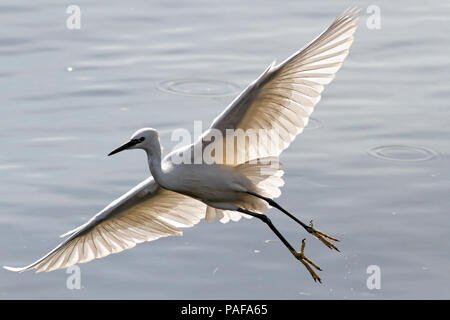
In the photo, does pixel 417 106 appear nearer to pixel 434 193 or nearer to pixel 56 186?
pixel 434 193

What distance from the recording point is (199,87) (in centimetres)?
1739

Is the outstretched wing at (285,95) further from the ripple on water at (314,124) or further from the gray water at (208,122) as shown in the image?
the ripple on water at (314,124)

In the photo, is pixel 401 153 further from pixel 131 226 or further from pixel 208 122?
pixel 131 226

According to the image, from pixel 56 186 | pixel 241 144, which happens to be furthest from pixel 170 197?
pixel 56 186

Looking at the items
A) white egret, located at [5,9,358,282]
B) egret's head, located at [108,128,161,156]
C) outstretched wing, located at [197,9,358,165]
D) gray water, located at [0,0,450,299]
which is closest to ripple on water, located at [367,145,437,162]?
gray water, located at [0,0,450,299]

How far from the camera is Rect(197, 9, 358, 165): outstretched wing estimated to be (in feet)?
33.5

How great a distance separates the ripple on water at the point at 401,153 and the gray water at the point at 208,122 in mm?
27

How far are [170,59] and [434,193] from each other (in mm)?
5598

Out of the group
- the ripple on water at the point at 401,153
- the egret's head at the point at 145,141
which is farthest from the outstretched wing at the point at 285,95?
the ripple on water at the point at 401,153

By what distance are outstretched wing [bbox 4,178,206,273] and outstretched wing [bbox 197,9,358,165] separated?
1.02 meters

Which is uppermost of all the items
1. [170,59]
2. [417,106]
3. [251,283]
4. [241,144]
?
[170,59]

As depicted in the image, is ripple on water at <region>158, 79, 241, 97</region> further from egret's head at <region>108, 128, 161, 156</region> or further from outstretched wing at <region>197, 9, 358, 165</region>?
egret's head at <region>108, 128, 161, 156</region>

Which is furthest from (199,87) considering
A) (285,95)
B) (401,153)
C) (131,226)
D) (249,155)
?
(285,95)

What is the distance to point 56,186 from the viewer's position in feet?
48.4
